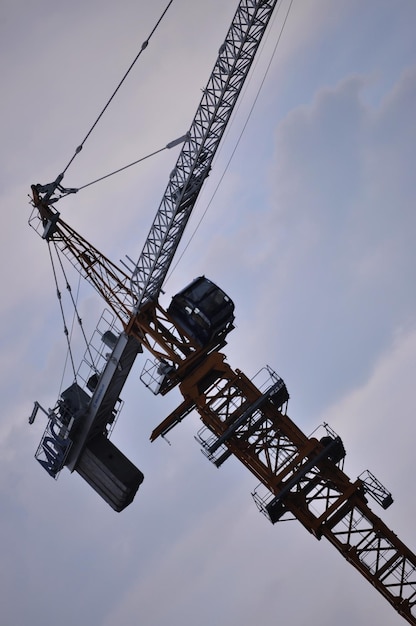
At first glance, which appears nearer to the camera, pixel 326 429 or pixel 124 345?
pixel 326 429

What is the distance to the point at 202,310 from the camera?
43.3 metres

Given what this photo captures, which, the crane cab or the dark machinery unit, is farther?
the dark machinery unit

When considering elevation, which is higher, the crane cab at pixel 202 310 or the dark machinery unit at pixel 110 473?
the crane cab at pixel 202 310

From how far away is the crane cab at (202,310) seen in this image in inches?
1708

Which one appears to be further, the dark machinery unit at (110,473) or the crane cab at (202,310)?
the dark machinery unit at (110,473)

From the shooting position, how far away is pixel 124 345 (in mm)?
44594

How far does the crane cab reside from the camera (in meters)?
43.4

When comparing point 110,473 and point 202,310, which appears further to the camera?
point 110,473

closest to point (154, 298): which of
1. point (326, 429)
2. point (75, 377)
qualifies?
point (75, 377)

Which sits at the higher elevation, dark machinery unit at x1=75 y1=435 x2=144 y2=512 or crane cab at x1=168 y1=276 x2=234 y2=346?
crane cab at x1=168 y1=276 x2=234 y2=346

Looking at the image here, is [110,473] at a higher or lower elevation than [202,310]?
lower

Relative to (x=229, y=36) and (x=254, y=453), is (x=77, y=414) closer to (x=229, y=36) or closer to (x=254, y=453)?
(x=254, y=453)

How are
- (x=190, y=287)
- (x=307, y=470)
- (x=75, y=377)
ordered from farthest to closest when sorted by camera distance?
(x=75, y=377), (x=190, y=287), (x=307, y=470)

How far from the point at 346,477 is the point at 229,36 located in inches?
867
